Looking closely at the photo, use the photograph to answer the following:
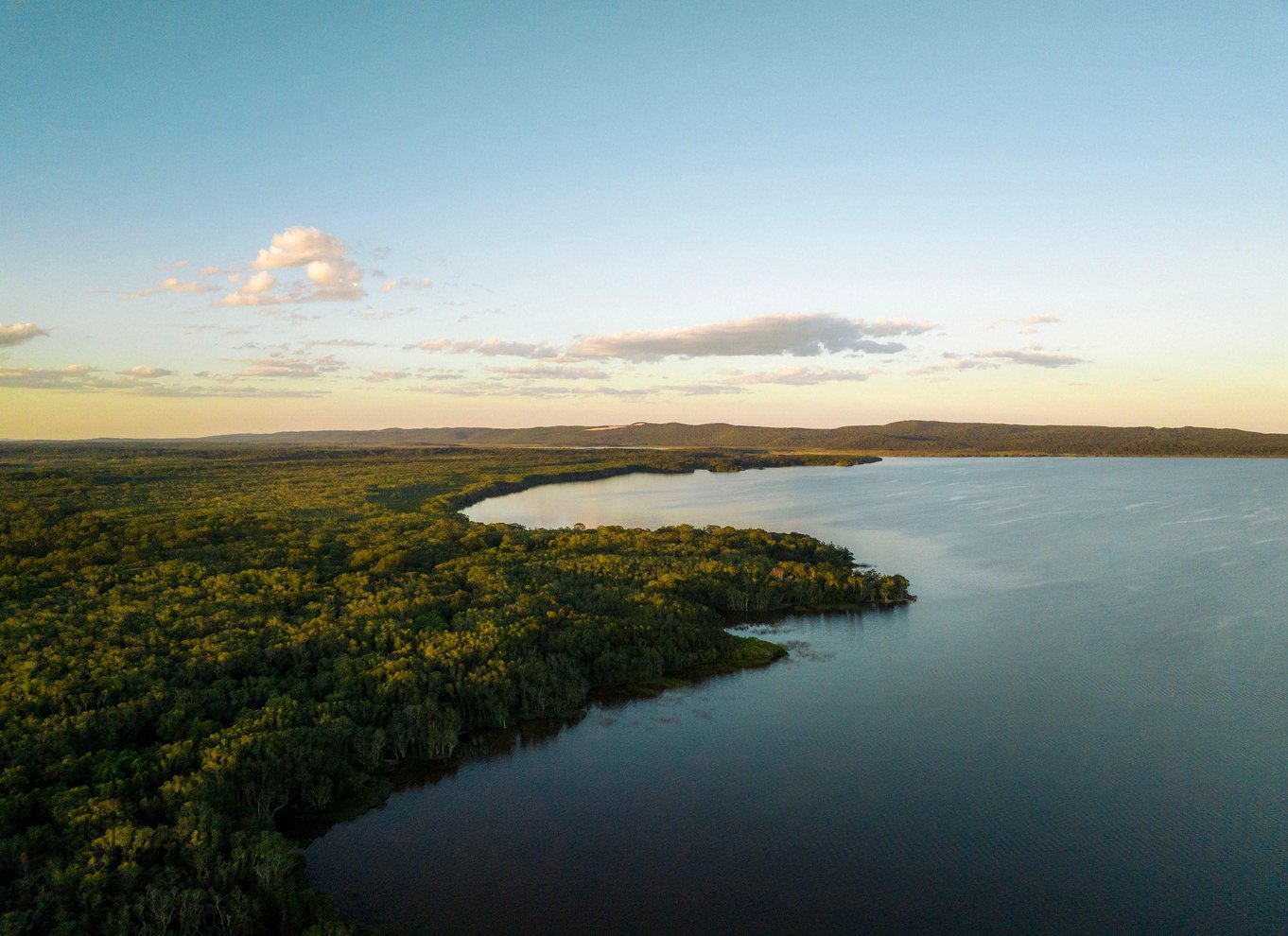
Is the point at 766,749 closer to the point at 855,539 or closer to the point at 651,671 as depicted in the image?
the point at 651,671

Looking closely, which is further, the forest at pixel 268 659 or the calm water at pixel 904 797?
the calm water at pixel 904 797

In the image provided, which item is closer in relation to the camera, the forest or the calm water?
the forest

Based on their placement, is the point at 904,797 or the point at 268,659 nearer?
the point at 904,797

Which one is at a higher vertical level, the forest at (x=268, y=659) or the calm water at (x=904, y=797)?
the forest at (x=268, y=659)

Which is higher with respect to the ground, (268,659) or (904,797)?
(268,659)
